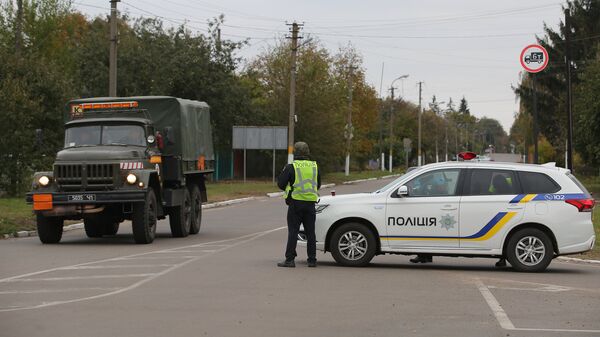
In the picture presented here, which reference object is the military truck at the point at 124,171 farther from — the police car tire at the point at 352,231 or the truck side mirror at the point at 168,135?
the police car tire at the point at 352,231

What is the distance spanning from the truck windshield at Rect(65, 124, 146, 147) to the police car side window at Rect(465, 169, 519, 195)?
7617 millimetres

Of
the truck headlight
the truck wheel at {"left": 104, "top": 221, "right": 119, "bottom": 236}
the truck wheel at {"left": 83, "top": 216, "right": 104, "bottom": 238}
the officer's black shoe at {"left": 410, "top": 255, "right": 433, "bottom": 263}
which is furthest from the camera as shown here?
the truck wheel at {"left": 104, "top": 221, "right": 119, "bottom": 236}

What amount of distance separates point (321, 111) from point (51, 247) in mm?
39240

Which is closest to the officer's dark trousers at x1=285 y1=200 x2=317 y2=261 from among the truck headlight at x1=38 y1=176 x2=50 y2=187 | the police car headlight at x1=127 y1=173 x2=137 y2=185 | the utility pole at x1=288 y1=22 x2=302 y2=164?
the police car headlight at x1=127 y1=173 x2=137 y2=185

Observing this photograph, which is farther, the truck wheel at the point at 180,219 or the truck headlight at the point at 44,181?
the truck wheel at the point at 180,219

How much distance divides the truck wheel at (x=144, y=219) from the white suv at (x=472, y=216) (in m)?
4.96

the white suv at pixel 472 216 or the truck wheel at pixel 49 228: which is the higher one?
the white suv at pixel 472 216

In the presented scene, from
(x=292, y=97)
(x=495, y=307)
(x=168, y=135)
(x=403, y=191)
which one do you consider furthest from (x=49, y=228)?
(x=292, y=97)

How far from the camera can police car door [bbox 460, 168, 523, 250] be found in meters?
14.0

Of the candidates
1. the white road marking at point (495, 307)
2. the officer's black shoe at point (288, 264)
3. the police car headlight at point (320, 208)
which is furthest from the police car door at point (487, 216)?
the officer's black shoe at point (288, 264)

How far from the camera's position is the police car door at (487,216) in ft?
45.8

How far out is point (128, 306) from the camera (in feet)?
33.2

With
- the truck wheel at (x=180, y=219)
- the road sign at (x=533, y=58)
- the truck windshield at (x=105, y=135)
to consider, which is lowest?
the truck wheel at (x=180, y=219)

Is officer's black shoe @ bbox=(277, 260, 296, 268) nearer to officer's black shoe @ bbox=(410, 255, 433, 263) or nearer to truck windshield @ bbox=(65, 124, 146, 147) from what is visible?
officer's black shoe @ bbox=(410, 255, 433, 263)
